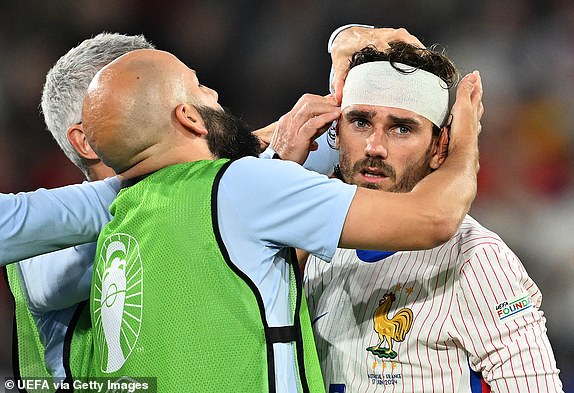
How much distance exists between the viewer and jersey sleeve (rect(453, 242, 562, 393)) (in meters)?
2.11

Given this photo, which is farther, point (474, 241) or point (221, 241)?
point (474, 241)

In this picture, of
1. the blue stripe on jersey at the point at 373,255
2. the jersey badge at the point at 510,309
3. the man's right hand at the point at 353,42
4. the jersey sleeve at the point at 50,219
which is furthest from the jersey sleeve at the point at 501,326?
the jersey sleeve at the point at 50,219

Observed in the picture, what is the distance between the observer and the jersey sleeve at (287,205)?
1.84 meters

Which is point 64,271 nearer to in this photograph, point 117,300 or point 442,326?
point 117,300

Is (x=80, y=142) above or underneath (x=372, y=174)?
above

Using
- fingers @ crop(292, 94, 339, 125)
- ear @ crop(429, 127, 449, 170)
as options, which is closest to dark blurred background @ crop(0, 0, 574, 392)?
ear @ crop(429, 127, 449, 170)

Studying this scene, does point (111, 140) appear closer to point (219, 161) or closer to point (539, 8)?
point (219, 161)

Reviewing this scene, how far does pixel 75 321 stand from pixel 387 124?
1134mm

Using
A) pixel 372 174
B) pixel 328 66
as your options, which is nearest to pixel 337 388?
pixel 372 174

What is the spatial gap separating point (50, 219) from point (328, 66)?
401 centimetres

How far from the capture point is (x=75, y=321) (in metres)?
A: 2.40

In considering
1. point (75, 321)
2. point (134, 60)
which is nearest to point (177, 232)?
point (134, 60)

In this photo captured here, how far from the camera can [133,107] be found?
6.50 ft

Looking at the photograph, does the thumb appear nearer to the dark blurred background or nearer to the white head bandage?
the white head bandage
